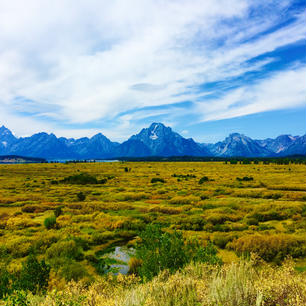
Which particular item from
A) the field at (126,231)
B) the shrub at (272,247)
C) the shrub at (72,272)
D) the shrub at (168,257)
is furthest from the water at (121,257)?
the shrub at (272,247)

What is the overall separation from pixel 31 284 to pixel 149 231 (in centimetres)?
458

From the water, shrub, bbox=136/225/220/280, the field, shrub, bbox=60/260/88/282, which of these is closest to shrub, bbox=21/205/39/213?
the field

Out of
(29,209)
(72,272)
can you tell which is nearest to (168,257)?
(72,272)

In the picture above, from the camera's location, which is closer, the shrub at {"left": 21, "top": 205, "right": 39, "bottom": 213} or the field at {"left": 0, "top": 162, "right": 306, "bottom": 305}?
the field at {"left": 0, "top": 162, "right": 306, "bottom": 305}

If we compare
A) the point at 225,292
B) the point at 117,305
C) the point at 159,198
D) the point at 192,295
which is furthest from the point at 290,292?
the point at 159,198

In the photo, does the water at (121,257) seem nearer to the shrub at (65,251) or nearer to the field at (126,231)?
the field at (126,231)

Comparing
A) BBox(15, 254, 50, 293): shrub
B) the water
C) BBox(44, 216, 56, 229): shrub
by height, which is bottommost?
the water

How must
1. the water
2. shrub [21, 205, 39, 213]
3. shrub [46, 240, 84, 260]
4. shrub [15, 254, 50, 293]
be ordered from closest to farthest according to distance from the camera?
shrub [15, 254, 50, 293] < the water < shrub [46, 240, 84, 260] < shrub [21, 205, 39, 213]

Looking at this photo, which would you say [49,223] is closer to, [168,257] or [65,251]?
[65,251]

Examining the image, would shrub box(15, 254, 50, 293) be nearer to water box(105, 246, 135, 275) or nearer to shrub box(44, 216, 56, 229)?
water box(105, 246, 135, 275)

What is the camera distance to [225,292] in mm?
4703

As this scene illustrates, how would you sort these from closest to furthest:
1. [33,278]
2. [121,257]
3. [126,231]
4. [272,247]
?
[33,278] → [272,247] → [121,257] → [126,231]

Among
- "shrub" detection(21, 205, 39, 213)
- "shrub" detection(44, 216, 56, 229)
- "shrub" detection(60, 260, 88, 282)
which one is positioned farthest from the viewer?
"shrub" detection(21, 205, 39, 213)

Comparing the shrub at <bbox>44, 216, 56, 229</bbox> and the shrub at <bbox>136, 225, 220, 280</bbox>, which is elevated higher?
the shrub at <bbox>136, 225, 220, 280</bbox>
